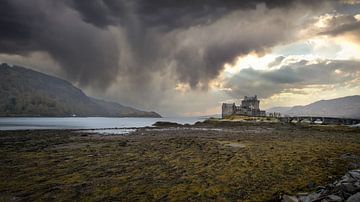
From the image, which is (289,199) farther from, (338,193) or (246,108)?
(246,108)

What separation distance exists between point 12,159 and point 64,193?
49.8 feet

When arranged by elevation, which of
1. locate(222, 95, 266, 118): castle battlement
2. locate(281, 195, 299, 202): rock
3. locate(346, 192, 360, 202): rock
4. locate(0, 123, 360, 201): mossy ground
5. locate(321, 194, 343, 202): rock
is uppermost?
locate(222, 95, 266, 118): castle battlement

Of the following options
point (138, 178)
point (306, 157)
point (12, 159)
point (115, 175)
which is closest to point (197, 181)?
point (138, 178)

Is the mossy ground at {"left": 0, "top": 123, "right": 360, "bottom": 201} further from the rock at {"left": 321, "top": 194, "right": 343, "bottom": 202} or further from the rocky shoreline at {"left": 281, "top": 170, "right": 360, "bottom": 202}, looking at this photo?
the rock at {"left": 321, "top": 194, "right": 343, "bottom": 202}

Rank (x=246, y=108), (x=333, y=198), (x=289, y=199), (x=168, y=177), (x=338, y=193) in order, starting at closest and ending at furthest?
(x=333, y=198), (x=338, y=193), (x=289, y=199), (x=168, y=177), (x=246, y=108)

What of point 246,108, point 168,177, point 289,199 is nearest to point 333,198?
point 289,199

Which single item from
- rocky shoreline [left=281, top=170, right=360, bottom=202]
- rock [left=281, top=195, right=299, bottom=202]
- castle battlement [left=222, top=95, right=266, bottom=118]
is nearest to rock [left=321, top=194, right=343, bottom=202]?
rocky shoreline [left=281, top=170, right=360, bottom=202]

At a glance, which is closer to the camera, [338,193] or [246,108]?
[338,193]

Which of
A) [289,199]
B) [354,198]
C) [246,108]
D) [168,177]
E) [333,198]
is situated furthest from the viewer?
[246,108]

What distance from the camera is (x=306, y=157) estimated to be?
73.4ft

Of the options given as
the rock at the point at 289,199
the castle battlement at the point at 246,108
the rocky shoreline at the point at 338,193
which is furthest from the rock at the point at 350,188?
the castle battlement at the point at 246,108

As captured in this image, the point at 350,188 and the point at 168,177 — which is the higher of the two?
the point at 350,188

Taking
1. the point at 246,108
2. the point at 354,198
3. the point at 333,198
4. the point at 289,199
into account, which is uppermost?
the point at 246,108

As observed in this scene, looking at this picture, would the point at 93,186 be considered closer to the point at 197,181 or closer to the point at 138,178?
the point at 138,178
